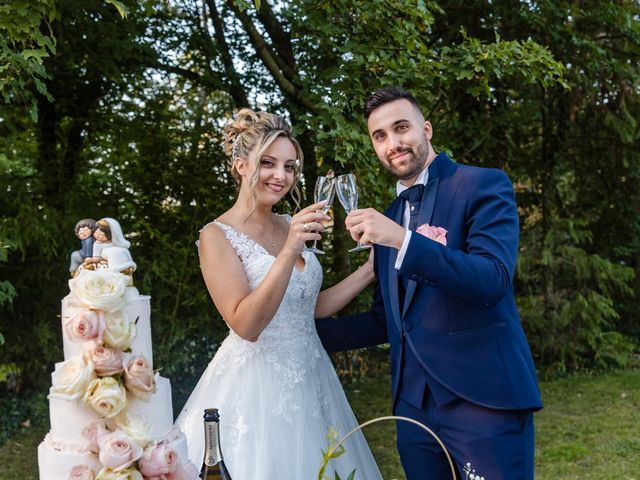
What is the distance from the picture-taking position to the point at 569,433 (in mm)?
6668

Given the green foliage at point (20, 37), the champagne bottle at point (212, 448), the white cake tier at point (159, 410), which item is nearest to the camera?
the white cake tier at point (159, 410)

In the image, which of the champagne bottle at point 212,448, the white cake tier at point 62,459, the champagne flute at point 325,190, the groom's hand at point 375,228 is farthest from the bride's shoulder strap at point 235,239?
the white cake tier at point 62,459

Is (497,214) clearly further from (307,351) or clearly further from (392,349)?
(307,351)

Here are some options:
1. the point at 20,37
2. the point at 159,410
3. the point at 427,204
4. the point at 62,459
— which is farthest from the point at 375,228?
the point at 20,37

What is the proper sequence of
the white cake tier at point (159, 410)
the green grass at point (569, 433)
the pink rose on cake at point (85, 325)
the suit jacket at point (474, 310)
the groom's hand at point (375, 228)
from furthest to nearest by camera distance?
the green grass at point (569, 433), the suit jacket at point (474, 310), the groom's hand at point (375, 228), the white cake tier at point (159, 410), the pink rose on cake at point (85, 325)

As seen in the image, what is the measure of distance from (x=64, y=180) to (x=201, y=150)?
54.6 inches

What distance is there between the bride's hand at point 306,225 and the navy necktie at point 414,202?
1.12 ft

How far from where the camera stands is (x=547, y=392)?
8.16m

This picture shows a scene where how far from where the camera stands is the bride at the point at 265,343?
2.76 metres

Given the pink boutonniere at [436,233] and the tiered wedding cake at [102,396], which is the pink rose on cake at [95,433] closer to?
the tiered wedding cake at [102,396]

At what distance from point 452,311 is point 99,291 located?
140 cm

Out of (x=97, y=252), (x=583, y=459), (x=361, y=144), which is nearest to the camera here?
(x=97, y=252)

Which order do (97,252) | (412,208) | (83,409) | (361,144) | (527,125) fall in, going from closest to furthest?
(83,409) → (97,252) → (412,208) → (361,144) → (527,125)

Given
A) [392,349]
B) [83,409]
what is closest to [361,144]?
[392,349]
